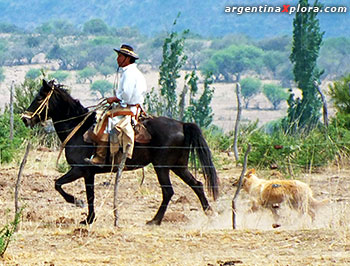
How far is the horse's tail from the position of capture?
39.1ft

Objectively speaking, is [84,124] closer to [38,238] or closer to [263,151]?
[38,238]

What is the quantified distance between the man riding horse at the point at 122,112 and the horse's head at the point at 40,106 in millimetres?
765

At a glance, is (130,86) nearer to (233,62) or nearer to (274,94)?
(274,94)

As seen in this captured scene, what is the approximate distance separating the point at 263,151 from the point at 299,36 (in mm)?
22434

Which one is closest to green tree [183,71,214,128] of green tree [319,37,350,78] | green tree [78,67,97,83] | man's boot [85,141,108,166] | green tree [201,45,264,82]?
man's boot [85,141,108,166]

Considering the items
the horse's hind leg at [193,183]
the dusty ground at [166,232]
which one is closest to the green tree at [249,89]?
the dusty ground at [166,232]

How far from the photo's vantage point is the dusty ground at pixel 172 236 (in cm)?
905

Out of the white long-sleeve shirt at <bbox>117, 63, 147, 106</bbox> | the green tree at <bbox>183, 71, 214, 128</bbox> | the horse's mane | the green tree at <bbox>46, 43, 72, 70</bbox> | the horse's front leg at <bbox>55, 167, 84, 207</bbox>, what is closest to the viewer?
the white long-sleeve shirt at <bbox>117, 63, 147, 106</bbox>

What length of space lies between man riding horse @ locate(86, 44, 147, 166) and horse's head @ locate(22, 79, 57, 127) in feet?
2.51

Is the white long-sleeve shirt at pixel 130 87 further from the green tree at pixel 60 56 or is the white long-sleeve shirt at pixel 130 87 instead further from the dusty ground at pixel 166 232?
the green tree at pixel 60 56

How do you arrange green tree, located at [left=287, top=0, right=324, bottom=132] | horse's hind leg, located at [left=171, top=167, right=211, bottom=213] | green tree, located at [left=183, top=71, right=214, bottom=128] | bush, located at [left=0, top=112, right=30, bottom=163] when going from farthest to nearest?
green tree, located at [left=287, top=0, right=324, bottom=132] → green tree, located at [left=183, top=71, right=214, bottom=128] → bush, located at [left=0, top=112, right=30, bottom=163] → horse's hind leg, located at [left=171, top=167, right=211, bottom=213]

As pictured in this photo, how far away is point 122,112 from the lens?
457 inches

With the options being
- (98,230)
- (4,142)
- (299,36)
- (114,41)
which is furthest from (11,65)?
(98,230)

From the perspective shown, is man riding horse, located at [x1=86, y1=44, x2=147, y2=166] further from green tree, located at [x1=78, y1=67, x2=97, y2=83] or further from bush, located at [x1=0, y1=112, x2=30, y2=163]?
green tree, located at [x1=78, y1=67, x2=97, y2=83]
